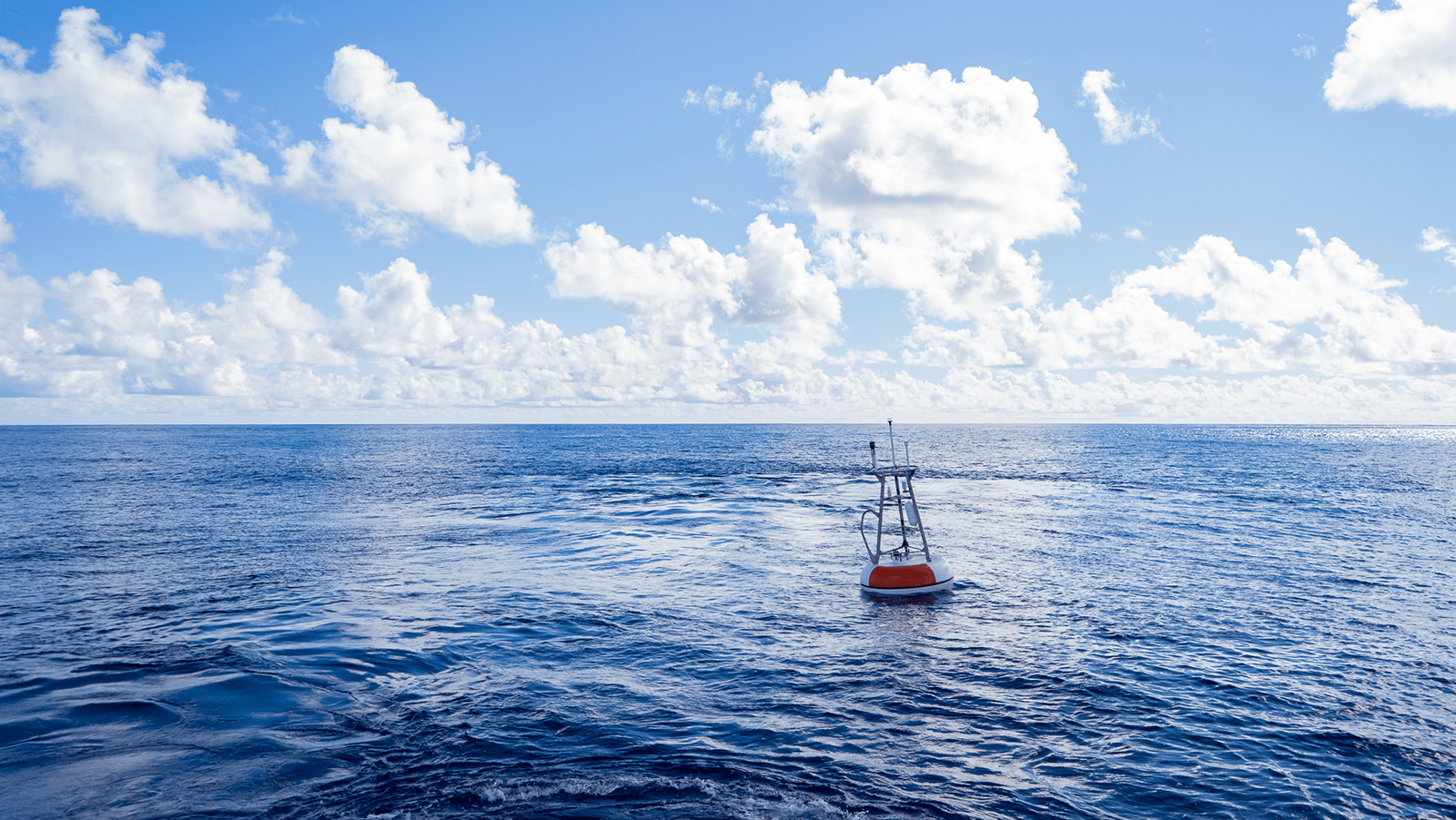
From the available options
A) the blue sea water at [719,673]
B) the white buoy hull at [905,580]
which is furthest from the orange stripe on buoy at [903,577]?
the blue sea water at [719,673]

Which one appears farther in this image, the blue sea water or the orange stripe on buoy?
the orange stripe on buoy

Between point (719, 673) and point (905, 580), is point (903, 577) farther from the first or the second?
point (719, 673)

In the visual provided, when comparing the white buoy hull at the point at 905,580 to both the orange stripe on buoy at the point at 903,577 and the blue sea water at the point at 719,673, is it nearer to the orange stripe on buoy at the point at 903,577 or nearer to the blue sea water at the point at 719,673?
the orange stripe on buoy at the point at 903,577

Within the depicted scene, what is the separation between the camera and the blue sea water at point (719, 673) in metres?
15.4

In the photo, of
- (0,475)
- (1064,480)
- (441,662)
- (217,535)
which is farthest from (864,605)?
(0,475)

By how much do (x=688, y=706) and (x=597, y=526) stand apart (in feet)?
119

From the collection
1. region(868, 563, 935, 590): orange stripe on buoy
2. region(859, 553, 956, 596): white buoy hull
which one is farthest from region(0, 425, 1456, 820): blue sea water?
region(868, 563, 935, 590): orange stripe on buoy

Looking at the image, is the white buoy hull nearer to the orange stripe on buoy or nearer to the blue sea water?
the orange stripe on buoy

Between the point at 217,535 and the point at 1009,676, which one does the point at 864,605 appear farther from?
the point at 217,535

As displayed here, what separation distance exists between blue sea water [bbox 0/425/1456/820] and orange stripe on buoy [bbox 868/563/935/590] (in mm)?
889

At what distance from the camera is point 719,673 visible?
22844 mm

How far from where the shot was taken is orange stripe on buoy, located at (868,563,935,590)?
31594 millimetres

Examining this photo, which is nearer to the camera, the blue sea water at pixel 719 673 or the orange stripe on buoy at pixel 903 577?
the blue sea water at pixel 719 673

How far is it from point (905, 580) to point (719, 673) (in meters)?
11.9
